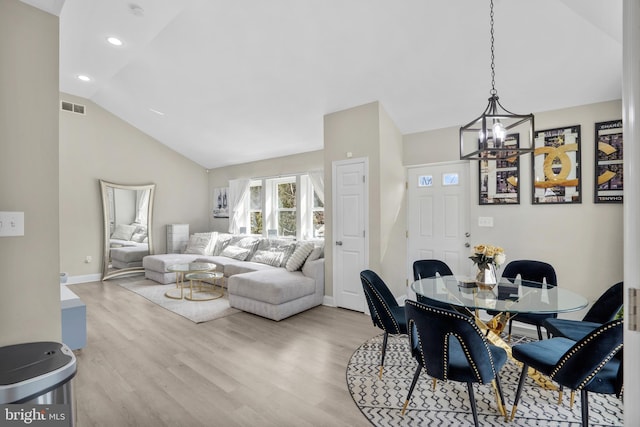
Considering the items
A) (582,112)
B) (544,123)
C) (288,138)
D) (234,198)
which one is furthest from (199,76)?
(582,112)

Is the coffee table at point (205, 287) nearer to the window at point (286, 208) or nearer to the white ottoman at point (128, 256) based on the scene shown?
the window at point (286, 208)

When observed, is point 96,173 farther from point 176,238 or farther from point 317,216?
point 317,216

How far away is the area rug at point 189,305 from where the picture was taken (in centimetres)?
405

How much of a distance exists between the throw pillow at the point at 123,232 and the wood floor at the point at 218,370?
2.51 m

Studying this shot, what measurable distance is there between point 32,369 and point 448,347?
197 cm

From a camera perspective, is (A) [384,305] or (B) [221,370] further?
(B) [221,370]

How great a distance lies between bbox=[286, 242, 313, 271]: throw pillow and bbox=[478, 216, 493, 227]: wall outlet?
7.77ft

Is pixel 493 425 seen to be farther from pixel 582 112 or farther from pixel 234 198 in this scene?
pixel 234 198

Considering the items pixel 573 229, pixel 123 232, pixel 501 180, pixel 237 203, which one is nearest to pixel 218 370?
pixel 501 180

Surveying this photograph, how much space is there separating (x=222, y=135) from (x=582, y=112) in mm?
5351

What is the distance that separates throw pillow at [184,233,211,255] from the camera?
6.67 metres

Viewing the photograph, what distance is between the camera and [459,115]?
3.93 metres

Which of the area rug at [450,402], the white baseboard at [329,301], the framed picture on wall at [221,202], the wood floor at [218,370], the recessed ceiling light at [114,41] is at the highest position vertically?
the recessed ceiling light at [114,41]

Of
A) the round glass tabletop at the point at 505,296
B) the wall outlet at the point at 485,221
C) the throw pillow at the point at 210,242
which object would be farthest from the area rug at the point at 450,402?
the throw pillow at the point at 210,242
